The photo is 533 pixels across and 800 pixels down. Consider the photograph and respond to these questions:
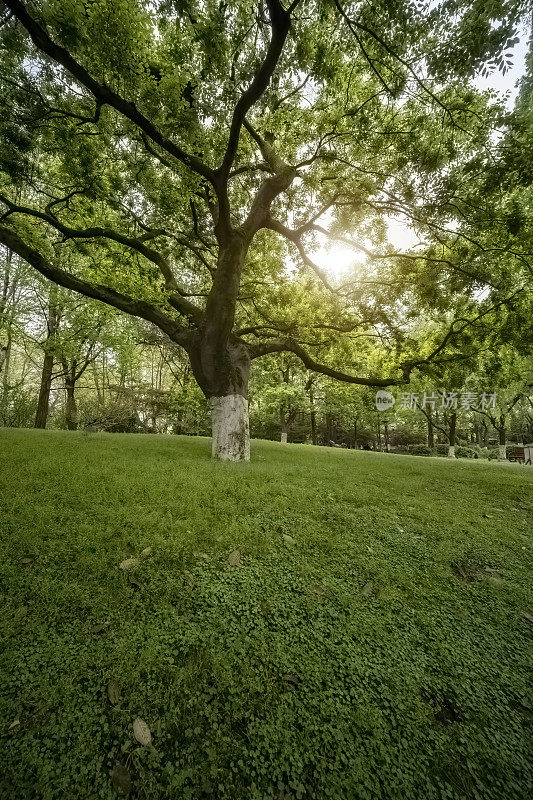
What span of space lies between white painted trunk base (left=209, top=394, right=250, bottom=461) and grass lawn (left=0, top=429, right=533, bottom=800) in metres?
3.04

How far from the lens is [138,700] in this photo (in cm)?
210

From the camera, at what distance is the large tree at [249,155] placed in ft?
15.3

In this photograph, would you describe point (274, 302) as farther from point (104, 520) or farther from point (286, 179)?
point (104, 520)

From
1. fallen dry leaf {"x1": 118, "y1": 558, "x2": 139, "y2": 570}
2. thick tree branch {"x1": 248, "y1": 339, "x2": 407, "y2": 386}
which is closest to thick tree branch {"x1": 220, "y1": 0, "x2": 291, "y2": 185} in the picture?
thick tree branch {"x1": 248, "y1": 339, "x2": 407, "y2": 386}

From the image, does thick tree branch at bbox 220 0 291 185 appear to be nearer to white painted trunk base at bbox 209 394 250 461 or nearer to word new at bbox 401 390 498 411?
white painted trunk base at bbox 209 394 250 461

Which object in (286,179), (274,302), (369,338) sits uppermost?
(286,179)

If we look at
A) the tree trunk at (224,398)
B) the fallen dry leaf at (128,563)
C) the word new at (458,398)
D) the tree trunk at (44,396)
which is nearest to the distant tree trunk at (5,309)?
the tree trunk at (44,396)

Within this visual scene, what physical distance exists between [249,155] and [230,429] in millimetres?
7100

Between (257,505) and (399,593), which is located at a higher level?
(257,505)

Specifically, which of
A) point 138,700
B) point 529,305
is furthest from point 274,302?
point 138,700

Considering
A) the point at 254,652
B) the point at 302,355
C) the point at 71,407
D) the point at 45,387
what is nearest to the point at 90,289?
the point at 302,355

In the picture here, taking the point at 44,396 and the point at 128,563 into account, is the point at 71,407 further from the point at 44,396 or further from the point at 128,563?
the point at 128,563

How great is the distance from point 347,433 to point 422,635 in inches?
1520

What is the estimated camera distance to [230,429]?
7.95 metres
